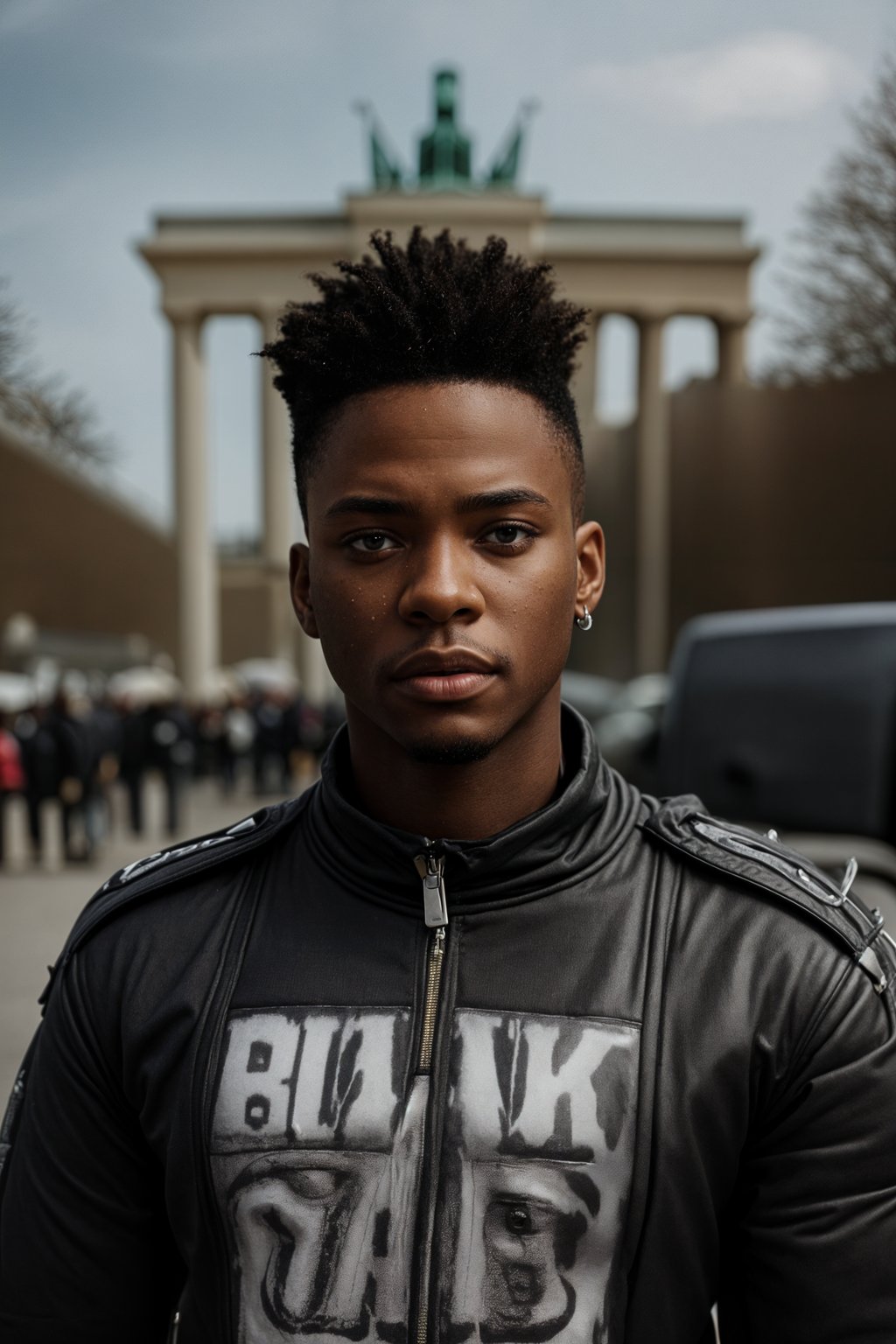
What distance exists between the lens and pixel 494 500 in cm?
150

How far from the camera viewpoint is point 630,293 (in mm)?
39062

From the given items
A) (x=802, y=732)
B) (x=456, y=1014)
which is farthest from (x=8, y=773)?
(x=456, y=1014)

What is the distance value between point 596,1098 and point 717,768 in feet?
13.8

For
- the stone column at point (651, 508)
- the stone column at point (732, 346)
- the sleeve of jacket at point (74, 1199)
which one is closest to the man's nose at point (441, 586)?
the sleeve of jacket at point (74, 1199)

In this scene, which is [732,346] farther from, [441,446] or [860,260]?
[441,446]

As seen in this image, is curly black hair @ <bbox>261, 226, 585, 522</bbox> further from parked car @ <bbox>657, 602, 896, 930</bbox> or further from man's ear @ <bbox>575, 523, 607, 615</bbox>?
parked car @ <bbox>657, 602, 896, 930</bbox>

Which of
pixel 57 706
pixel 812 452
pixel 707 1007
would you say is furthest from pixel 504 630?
pixel 812 452

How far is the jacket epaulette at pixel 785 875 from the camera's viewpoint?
1465 mm

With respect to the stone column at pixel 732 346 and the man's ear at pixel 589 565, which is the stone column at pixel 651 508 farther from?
the man's ear at pixel 589 565

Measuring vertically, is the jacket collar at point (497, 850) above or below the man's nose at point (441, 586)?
below

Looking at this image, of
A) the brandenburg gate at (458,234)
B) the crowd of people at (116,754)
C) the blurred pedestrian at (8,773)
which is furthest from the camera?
the brandenburg gate at (458,234)

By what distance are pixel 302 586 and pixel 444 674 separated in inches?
10.3

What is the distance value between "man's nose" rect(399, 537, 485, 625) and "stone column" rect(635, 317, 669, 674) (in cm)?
3197

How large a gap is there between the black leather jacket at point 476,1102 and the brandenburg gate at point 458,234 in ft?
117
